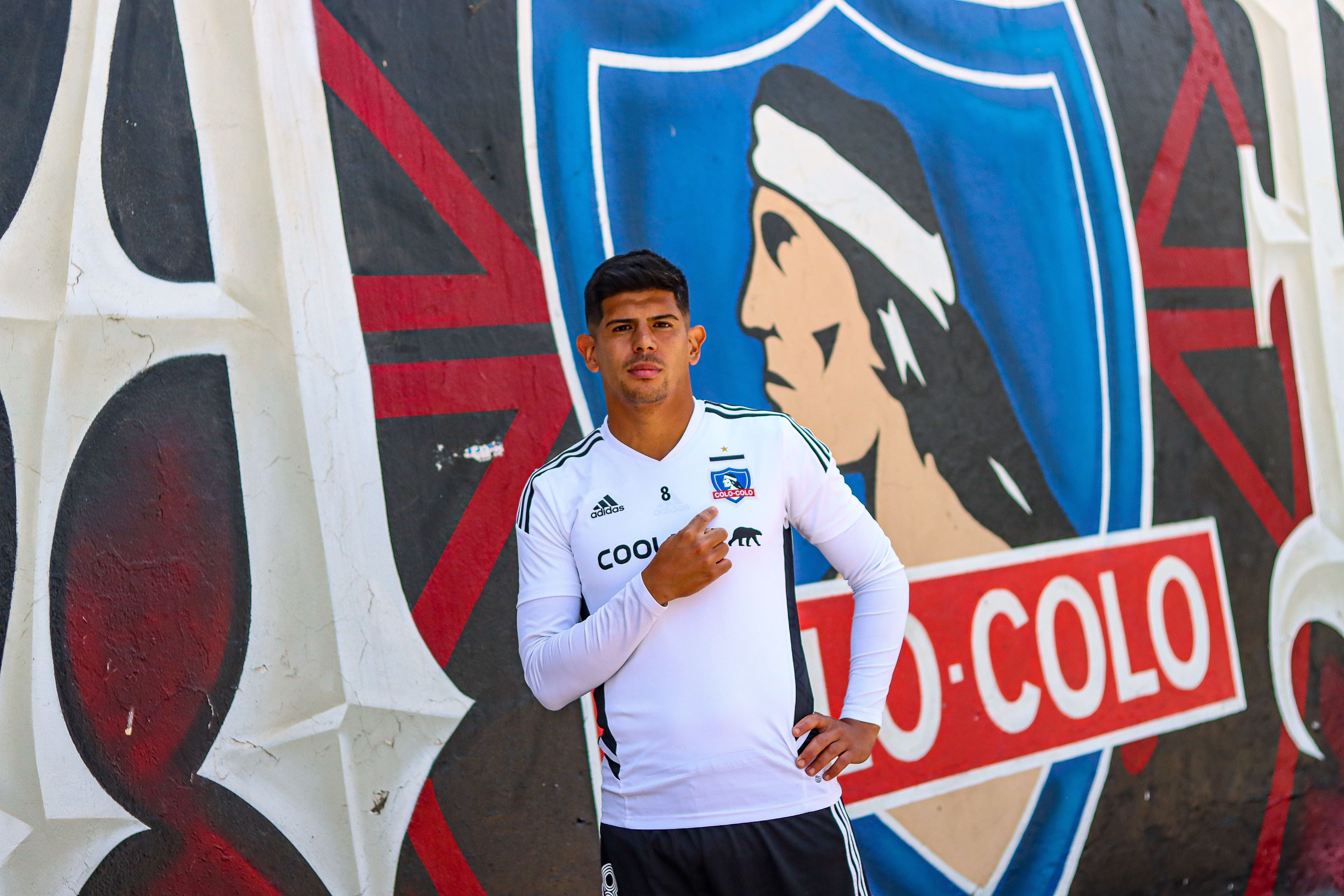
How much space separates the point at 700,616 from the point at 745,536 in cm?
16

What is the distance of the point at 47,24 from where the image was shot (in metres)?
2.52

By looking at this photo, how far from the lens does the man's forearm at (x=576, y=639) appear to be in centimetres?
177

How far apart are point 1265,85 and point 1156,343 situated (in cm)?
137

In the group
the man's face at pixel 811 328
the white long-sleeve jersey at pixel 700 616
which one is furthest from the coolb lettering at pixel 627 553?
the man's face at pixel 811 328

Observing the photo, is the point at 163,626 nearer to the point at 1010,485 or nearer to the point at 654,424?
the point at 654,424

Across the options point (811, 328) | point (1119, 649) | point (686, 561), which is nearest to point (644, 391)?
point (686, 561)

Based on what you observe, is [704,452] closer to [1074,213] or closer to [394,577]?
[394,577]

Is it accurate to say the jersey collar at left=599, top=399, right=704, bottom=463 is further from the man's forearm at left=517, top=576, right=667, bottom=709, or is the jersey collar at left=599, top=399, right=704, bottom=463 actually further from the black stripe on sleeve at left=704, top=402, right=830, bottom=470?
the man's forearm at left=517, top=576, right=667, bottom=709

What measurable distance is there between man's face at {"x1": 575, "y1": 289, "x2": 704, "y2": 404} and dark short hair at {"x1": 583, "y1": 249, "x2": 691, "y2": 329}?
0.4 inches

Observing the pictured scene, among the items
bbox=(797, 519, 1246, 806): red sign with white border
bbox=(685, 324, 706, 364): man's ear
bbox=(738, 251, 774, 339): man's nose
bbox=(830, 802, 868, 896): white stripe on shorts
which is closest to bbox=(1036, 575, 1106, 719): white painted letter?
bbox=(797, 519, 1246, 806): red sign with white border

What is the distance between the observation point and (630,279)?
1.97 meters

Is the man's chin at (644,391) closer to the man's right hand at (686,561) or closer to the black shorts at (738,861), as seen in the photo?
the man's right hand at (686,561)

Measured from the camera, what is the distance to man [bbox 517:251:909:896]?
181 cm

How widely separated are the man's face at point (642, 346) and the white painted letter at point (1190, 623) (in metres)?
2.62
